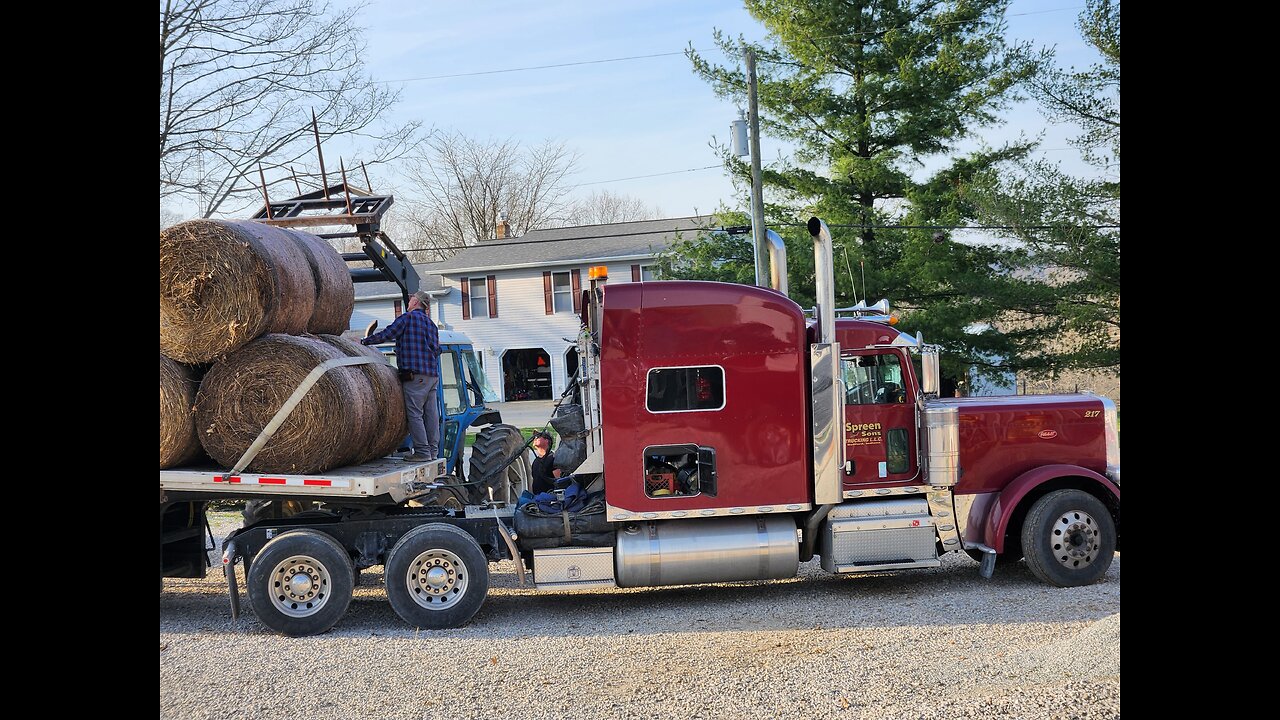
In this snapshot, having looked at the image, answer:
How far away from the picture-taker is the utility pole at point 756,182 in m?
18.6

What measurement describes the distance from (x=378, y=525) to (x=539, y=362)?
3005 centimetres

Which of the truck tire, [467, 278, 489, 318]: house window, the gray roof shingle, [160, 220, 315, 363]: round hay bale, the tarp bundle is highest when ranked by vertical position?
the gray roof shingle

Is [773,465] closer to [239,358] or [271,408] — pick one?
[271,408]

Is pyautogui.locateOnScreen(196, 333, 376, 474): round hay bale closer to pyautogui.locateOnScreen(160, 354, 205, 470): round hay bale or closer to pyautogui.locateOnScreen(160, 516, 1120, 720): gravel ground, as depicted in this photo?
pyautogui.locateOnScreen(160, 354, 205, 470): round hay bale

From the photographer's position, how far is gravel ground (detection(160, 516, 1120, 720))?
607 cm

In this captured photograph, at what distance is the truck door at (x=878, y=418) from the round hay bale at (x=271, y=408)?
4.59 meters

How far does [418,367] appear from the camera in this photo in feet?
31.3

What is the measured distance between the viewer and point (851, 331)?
923 cm

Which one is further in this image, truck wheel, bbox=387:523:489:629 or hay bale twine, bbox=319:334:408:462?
hay bale twine, bbox=319:334:408:462

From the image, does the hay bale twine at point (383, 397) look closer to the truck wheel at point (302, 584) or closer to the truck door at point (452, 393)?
the truck wheel at point (302, 584)

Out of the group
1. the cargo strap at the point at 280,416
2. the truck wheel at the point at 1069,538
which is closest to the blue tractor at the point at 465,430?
the cargo strap at the point at 280,416

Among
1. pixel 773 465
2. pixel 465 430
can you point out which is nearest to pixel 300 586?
pixel 465 430

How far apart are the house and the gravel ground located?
26.4 metres

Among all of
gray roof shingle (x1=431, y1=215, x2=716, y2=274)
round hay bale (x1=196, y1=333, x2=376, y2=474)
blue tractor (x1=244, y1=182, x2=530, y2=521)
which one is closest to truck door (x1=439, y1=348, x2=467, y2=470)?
blue tractor (x1=244, y1=182, x2=530, y2=521)
